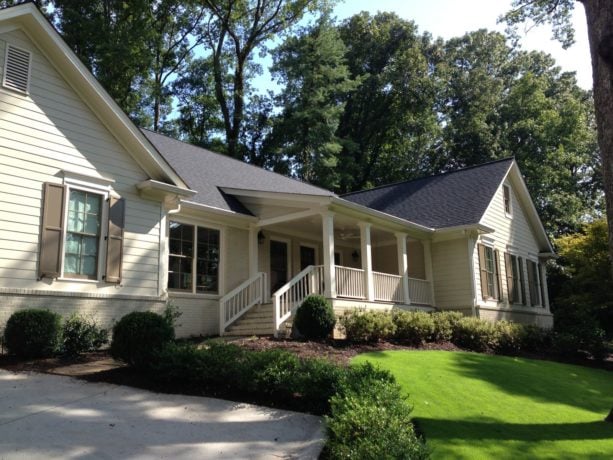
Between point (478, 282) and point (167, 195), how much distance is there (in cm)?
1072

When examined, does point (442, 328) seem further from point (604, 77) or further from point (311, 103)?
point (311, 103)

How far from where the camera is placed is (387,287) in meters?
16.4

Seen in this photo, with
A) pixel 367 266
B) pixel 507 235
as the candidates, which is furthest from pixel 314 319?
pixel 507 235

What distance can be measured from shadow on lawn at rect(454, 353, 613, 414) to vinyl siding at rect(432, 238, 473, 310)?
4.15 metres

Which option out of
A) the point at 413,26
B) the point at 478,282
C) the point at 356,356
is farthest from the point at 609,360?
the point at 413,26

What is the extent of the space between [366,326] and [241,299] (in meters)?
3.67

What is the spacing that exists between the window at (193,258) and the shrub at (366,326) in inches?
148

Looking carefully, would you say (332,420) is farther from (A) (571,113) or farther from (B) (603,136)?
(A) (571,113)

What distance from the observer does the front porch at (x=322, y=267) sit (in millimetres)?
14047

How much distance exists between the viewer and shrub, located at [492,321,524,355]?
15.6 metres

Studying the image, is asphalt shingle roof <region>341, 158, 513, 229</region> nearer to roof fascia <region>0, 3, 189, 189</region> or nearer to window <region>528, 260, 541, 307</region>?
window <region>528, 260, 541, 307</region>

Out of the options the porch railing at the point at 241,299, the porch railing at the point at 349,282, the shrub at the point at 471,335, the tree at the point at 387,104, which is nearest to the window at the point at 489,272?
the shrub at the point at 471,335

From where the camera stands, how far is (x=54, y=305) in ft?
33.5

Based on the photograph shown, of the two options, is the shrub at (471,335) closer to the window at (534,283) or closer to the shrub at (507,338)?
the shrub at (507,338)
